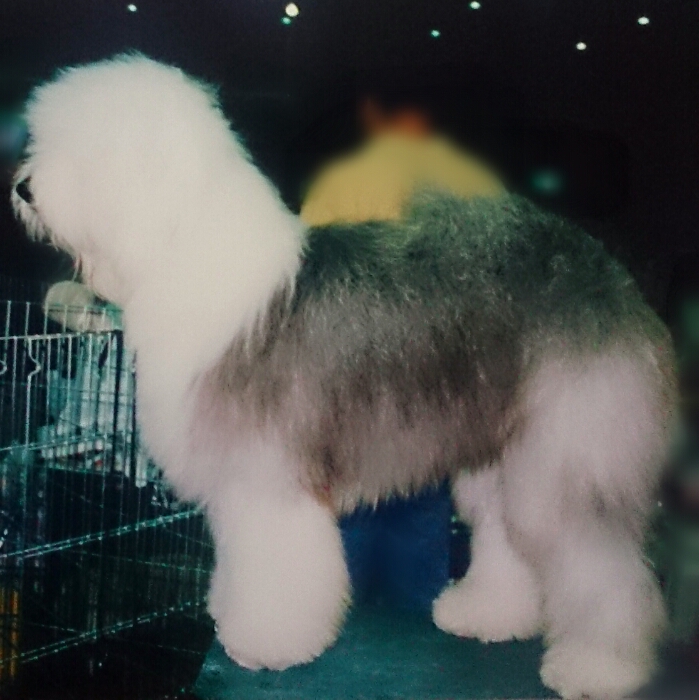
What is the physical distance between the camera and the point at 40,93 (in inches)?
56.9

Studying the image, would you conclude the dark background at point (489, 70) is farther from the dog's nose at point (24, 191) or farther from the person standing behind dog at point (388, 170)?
the dog's nose at point (24, 191)

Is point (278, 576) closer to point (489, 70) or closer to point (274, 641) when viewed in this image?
point (274, 641)

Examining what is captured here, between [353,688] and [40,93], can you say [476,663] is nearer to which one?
[353,688]

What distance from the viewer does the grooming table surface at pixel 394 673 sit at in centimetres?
153

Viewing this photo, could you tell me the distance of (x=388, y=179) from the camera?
170 cm

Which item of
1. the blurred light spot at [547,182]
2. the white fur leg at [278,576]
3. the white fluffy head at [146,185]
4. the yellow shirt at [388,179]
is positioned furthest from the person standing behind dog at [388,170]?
the white fur leg at [278,576]

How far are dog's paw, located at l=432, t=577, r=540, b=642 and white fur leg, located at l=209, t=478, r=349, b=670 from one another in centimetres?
37

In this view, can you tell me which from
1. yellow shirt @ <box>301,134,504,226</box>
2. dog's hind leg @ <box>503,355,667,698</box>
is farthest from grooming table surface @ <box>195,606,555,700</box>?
yellow shirt @ <box>301,134,504,226</box>

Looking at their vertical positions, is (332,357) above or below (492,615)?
above

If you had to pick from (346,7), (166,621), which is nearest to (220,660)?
(166,621)

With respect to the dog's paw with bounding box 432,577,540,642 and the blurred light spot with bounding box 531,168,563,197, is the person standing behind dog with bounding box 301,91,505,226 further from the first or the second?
the dog's paw with bounding box 432,577,540,642

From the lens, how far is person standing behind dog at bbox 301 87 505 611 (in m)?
1.67

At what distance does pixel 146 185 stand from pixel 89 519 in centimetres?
137

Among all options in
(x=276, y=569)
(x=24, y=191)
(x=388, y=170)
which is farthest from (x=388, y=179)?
(x=276, y=569)
